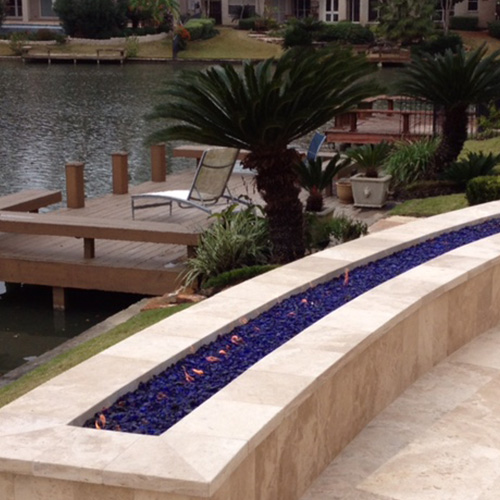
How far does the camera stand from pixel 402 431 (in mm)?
5602

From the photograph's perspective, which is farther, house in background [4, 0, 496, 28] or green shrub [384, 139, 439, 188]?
house in background [4, 0, 496, 28]

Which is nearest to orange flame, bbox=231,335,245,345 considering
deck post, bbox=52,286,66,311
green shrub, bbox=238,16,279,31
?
deck post, bbox=52,286,66,311

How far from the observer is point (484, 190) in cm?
1314

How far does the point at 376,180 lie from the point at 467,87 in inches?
100

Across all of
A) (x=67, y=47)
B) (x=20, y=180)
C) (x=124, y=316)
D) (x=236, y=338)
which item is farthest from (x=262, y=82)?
(x=67, y=47)

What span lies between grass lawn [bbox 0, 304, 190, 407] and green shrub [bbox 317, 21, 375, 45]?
6722cm

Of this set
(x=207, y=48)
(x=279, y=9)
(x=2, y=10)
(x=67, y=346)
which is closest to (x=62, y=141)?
(x=67, y=346)

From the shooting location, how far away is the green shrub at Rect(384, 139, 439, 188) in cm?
1769

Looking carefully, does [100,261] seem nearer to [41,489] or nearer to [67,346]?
[67,346]

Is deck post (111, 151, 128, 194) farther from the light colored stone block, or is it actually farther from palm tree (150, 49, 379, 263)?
the light colored stone block

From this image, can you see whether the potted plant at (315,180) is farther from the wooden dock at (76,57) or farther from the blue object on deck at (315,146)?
the wooden dock at (76,57)

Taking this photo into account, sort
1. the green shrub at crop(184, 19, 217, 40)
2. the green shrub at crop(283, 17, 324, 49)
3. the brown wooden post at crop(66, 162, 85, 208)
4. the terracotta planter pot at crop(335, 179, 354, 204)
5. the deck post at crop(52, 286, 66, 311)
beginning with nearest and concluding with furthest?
the deck post at crop(52, 286, 66, 311), the brown wooden post at crop(66, 162, 85, 208), the terracotta planter pot at crop(335, 179, 354, 204), the green shrub at crop(283, 17, 324, 49), the green shrub at crop(184, 19, 217, 40)

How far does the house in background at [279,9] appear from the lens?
8381 centimetres

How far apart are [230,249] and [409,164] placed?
288 inches
